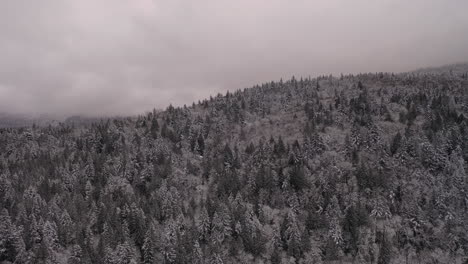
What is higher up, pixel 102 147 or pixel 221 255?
pixel 102 147

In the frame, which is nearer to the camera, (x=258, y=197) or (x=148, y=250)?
(x=148, y=250)

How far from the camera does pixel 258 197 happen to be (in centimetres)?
13350

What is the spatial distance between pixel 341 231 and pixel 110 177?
85.8 meters

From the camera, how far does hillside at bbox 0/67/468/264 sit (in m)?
109

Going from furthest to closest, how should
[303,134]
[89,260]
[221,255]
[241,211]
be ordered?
[303,134] → [241,211] → [221,255] → [89,260]

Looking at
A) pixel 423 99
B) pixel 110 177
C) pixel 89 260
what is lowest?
pixel 89 260

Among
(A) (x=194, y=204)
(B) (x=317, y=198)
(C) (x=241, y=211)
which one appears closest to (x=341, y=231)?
(B) (x=317, y=198)

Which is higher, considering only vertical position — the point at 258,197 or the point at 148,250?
the point at 258,197

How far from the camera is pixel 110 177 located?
477ft

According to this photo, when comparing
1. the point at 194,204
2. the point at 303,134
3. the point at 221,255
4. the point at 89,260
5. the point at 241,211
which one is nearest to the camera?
the point at 89,260

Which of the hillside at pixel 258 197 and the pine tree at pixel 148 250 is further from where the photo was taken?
the hillside at pixel 258 197

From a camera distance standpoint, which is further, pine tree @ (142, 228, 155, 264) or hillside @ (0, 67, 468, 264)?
hillside @ (0, 67, 468, 264)

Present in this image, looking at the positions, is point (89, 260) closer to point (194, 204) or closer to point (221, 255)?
point (221, 255)

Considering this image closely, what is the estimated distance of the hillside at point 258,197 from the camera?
109 meters
